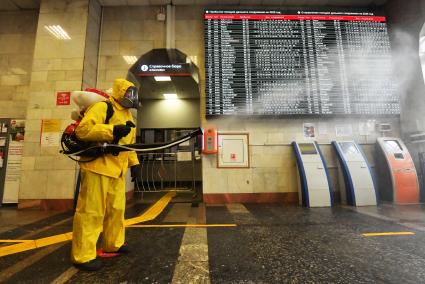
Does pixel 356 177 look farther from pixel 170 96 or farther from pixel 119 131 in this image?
pixel 170 96

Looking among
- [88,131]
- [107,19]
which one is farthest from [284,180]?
[107,19]

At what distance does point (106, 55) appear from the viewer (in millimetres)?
4539

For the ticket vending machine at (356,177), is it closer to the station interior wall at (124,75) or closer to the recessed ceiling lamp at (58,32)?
the station interior wall at (124,75)

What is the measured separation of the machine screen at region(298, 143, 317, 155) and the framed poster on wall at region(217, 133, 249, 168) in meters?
1.04

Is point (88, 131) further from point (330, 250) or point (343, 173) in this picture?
point (343, 173)

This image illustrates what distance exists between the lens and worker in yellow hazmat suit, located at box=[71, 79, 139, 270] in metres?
1.60

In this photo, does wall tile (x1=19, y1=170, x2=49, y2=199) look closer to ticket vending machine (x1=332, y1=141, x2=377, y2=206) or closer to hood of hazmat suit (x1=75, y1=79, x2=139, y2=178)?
hood of hazmat suit (x1=75, y1=79, x2=139, y2=178)

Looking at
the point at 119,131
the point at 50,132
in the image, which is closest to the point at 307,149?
the point at 119,131

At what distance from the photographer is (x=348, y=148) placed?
4078 millimetres

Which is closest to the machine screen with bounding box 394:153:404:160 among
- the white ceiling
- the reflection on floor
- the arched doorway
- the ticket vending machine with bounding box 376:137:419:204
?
the ticket vending machine with bounding box 376:137:419:204

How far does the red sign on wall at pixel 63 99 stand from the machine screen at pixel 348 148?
17.4 feet

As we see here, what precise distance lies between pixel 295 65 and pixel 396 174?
2.71 m

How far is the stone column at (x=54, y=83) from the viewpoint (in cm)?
385

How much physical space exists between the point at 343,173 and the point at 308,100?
1.51 m
